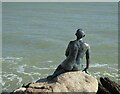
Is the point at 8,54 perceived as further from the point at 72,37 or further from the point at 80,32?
the point at 80,32

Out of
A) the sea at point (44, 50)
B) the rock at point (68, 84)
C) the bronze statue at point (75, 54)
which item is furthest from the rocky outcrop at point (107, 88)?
the sea at point (44, 50)

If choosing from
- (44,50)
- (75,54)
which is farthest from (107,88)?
(44,50)

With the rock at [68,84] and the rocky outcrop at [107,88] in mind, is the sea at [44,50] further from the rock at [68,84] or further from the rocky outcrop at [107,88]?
the rock at [68,84]

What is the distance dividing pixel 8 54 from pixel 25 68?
131 inches

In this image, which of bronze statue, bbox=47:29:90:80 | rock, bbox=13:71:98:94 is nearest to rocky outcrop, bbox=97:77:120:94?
rock, bbox=13:71:98:94

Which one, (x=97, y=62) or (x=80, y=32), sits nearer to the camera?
(x=80, y=32)

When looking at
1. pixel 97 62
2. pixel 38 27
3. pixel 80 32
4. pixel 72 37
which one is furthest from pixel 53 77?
pixel 38 27

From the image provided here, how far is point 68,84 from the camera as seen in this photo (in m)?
8.99

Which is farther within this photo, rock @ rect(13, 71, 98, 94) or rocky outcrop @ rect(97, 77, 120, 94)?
rocky outcrop @ rect(97, 77, 120, 94)

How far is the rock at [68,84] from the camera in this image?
8.92m

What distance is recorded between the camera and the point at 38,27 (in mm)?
35031

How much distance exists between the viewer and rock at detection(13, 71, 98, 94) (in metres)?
8.92

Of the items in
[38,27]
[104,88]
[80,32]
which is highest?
[80,32]

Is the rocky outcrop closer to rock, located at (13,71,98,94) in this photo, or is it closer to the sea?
rock, located at (13,71,98,94)
